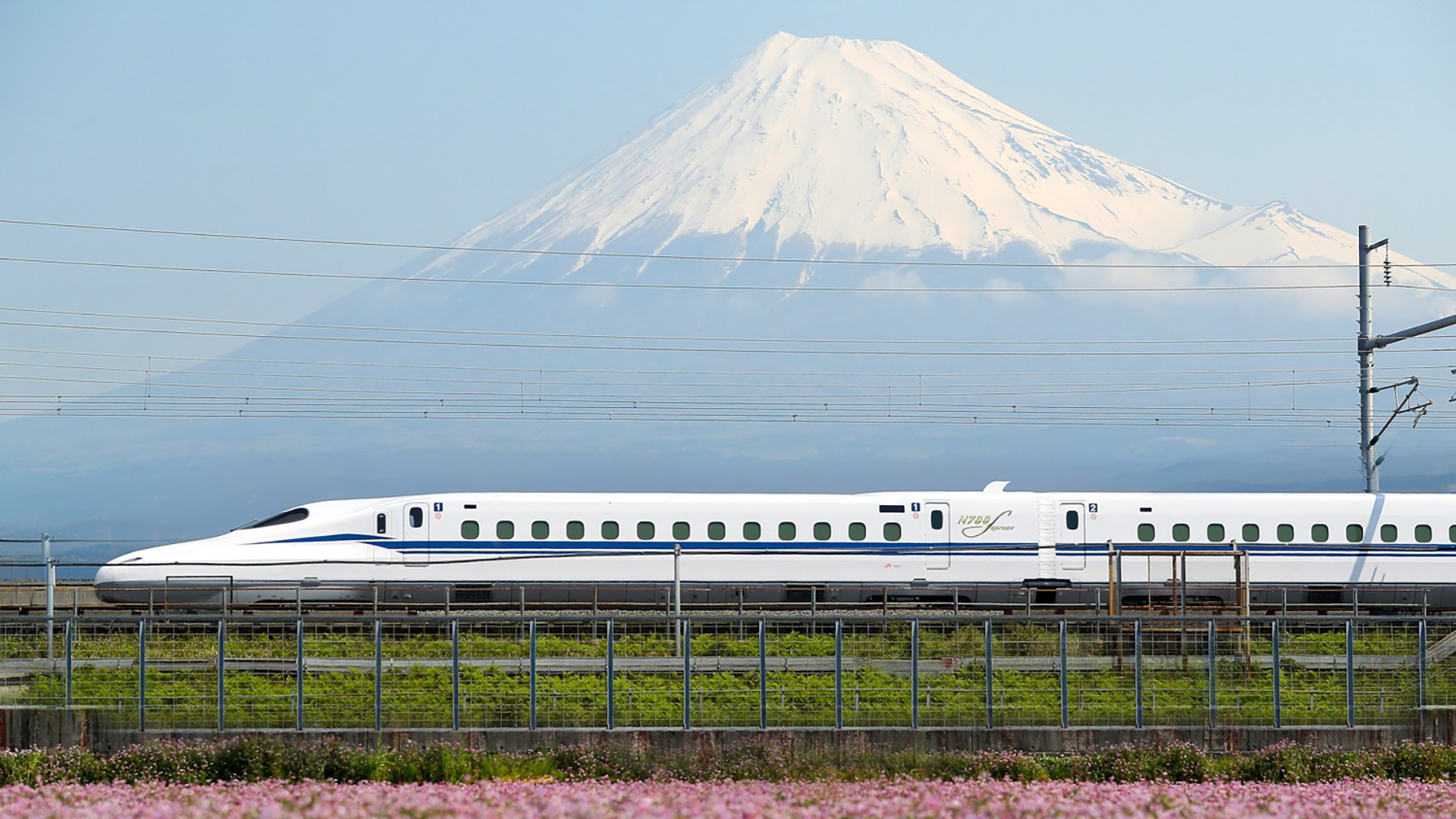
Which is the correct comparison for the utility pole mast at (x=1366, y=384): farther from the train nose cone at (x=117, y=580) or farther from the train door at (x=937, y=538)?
the train nose cone at (x=117, y=580)

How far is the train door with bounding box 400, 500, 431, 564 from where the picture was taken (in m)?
40.5

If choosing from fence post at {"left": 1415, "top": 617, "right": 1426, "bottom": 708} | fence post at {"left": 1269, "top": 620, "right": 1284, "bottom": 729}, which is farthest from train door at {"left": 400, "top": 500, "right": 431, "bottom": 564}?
fence post at {"left": 1415, "top": 617, "right": 1426, "bottom": 708}

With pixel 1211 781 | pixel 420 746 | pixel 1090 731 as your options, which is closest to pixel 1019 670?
pixel 1090 731

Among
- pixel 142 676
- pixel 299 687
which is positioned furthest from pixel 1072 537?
pixel 142 676

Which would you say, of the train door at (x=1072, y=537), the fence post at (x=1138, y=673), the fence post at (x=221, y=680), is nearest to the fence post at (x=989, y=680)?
the fence post at (x=1138, y=673)

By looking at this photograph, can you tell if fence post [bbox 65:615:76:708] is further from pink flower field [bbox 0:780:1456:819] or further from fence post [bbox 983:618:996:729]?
fence post [bbox 983:618:996:729]

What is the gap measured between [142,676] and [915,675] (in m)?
9.67

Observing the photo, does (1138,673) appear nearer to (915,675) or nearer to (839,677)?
(915,675)

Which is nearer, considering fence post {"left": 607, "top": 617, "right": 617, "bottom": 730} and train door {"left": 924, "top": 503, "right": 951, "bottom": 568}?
fence post {"left": 607, "top": 617, "right": 617, "bottom": 730}

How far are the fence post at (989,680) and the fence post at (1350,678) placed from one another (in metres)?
4.72

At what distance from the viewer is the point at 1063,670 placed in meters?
21.0

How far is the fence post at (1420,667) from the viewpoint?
2191 cm

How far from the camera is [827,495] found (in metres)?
41.2

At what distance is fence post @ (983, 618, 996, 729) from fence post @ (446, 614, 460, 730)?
21.6 ft
